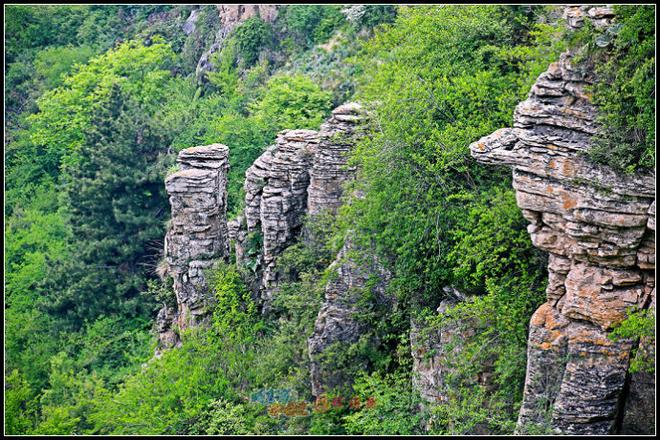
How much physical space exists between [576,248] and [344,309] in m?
8.03

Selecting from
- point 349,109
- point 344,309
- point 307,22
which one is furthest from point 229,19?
point 344,309

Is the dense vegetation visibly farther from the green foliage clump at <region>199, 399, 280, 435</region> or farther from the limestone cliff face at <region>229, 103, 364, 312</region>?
the limestone cliff face at <region>229, 103, 364, 312</region>

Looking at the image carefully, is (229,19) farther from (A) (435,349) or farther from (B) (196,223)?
(A) (435,349)

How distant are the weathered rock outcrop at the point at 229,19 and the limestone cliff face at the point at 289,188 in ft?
69.2

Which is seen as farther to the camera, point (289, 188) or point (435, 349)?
point (289, 188)

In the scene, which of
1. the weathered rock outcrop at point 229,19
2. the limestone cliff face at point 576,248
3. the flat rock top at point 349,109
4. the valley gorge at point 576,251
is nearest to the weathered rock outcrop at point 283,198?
the flat rock top at point 349,109

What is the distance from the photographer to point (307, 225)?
22531mm

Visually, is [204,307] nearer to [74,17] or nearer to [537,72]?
[537,72]

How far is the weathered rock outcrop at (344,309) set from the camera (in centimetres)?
1908

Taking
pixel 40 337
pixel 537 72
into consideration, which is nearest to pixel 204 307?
pixel 40 337

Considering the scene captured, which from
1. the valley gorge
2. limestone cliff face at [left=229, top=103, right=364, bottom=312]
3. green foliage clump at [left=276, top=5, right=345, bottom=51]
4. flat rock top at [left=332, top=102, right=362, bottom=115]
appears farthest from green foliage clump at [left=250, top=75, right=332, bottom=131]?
the valley gorge

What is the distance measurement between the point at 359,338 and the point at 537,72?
7424 millimetres

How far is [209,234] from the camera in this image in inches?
951

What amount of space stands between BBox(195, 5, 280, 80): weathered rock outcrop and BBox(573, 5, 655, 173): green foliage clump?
108 feet
